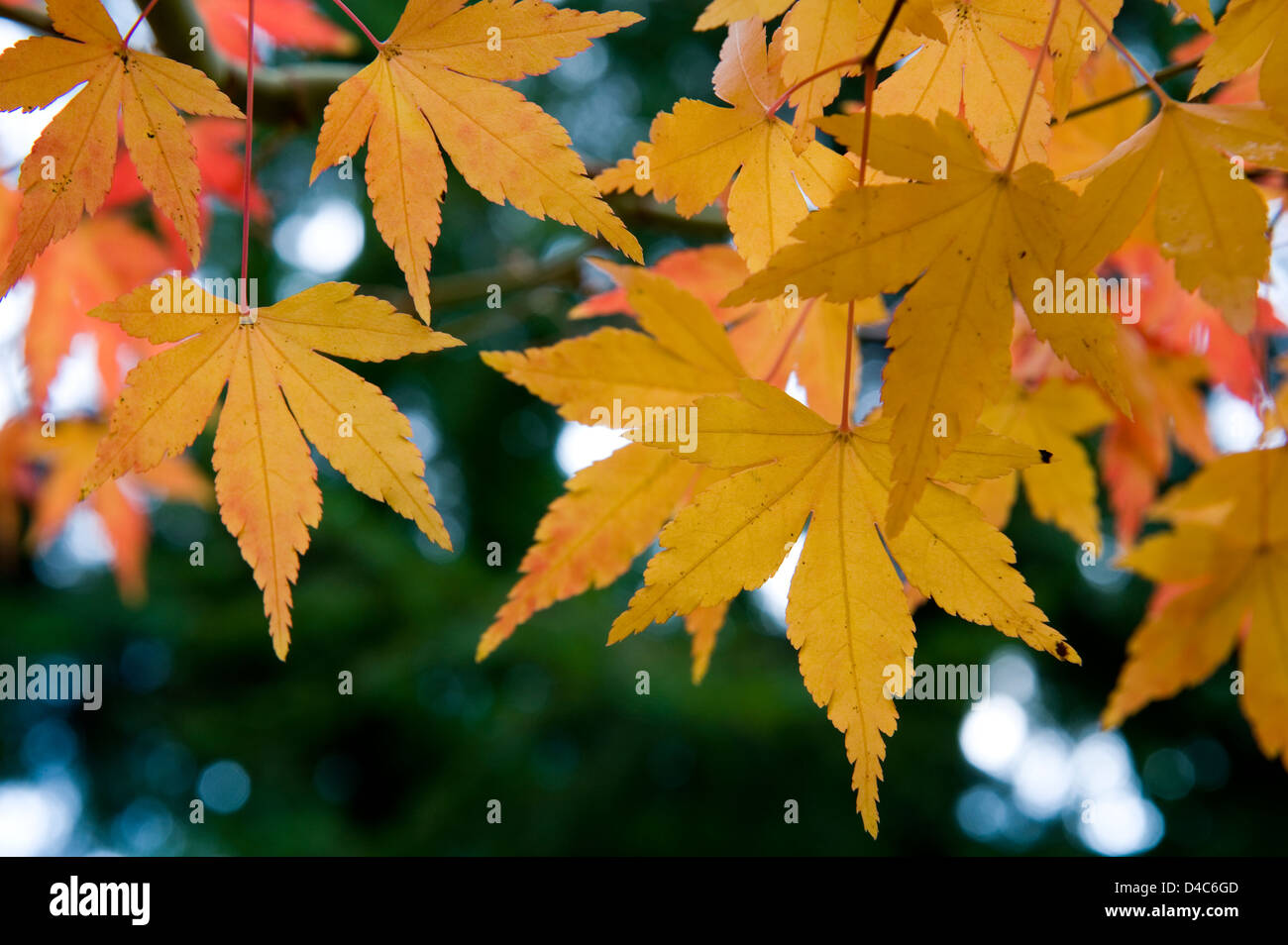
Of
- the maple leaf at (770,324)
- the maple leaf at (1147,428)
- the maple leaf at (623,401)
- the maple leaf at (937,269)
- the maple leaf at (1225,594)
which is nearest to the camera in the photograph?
the maple leaf at (937,269)

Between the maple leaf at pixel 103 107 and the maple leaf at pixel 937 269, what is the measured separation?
399mm

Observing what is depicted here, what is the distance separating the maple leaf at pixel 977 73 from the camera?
0.61 metres

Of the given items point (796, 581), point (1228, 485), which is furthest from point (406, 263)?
point (1228, 485)

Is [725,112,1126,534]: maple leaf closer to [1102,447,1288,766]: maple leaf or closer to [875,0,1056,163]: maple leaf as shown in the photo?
[875,0,1056,163]: maple leaf

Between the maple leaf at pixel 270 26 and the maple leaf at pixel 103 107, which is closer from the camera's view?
the maple leaf at pixel 103 107

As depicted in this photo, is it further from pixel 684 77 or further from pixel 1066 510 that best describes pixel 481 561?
pixel 1066 510

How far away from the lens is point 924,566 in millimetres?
591

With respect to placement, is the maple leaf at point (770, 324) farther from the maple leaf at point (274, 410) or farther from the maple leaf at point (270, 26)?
the maple leaf at point (270, 26)

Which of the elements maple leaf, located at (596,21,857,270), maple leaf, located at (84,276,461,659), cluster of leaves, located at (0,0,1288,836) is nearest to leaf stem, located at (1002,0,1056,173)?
cluster of leaves, located at (0,0,1288,836)

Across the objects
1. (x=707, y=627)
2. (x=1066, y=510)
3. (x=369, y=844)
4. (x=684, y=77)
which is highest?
(x=684, y=77)

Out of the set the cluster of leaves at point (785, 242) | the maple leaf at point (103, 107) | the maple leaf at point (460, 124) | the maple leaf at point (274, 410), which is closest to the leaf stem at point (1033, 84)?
the cluster of leaves at point (785, 242)

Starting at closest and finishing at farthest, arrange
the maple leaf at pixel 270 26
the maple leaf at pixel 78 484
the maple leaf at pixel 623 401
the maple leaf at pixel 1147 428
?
the maple leaf at pixel 623 401, the maple leaf at pixel 1147 428, the maple leaf at pixel 270 26, the maple leaf at pixel 78 484

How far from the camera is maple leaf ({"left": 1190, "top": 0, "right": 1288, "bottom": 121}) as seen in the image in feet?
1.71

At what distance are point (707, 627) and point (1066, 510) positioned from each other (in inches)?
19.6
